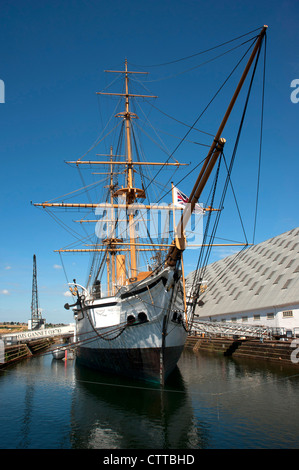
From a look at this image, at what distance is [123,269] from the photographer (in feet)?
106

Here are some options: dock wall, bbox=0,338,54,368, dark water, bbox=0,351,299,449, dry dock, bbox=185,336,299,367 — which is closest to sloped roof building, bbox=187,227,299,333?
dry dock, bbox=185,336,299,367

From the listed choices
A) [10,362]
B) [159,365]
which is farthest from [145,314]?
[10,362]

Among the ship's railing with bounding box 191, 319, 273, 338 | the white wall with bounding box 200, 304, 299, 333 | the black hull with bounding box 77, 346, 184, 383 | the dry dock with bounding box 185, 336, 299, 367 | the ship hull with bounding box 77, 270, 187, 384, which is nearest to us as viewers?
the ship hull with bounding box 77, 270, 187, 384

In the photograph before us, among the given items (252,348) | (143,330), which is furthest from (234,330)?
(143,330)

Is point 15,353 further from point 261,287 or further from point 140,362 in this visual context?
point 261,287

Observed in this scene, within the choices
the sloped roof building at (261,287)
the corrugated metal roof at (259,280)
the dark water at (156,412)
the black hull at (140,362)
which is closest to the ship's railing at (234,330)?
the sloped roof building at (261,287)

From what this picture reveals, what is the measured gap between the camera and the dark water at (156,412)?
11312 millimetres

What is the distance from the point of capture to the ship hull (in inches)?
731

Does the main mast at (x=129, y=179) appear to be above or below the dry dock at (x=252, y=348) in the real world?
above

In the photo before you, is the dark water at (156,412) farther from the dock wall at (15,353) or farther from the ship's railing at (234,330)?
the ship's railing at (234,330)

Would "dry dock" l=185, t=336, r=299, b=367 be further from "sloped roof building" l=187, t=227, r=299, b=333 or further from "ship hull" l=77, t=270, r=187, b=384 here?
"ship hull" l=77, t=270, r=187, b=384

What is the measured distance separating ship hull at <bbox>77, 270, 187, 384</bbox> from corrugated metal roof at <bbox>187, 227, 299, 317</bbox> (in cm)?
936
